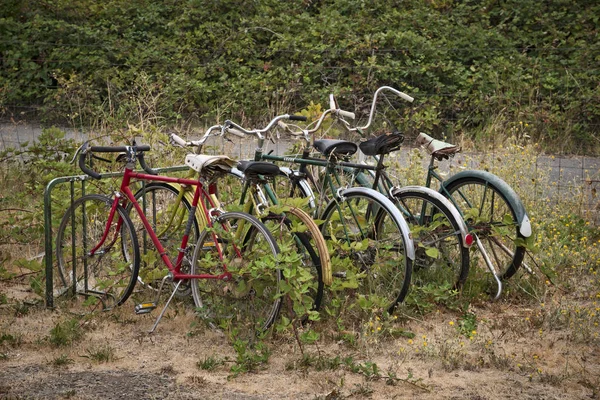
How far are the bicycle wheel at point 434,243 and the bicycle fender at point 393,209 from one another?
0.43 ft

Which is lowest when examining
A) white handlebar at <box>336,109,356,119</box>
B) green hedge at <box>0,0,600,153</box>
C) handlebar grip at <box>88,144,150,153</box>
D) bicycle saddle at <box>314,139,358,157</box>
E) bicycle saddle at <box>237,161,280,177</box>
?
bicycle saddle at <box>237,161,280,177</box>

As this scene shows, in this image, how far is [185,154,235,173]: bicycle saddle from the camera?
4977mm

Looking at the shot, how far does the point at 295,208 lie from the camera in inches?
196

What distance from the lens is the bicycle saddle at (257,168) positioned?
491 centimetres

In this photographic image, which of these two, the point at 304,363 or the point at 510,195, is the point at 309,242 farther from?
the point at 510,195

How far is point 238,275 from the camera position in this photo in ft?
16.0

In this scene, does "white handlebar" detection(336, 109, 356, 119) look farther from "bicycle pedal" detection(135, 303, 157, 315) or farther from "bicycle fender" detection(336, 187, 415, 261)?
"bicycle pedal" detection(135, 303, 157, 315)

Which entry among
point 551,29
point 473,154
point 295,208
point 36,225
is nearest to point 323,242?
point 295,208

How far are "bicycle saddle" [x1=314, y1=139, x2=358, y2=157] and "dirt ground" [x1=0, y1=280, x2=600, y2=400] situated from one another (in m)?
1.12

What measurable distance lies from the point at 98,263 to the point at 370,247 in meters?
1.75

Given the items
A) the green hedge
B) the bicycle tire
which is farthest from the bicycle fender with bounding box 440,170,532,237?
the green hedge

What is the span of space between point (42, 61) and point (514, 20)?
21.2ft

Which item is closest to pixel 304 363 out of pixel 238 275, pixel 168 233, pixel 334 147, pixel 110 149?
pixel 238 275

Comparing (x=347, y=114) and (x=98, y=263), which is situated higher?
(x=347, y=114)
